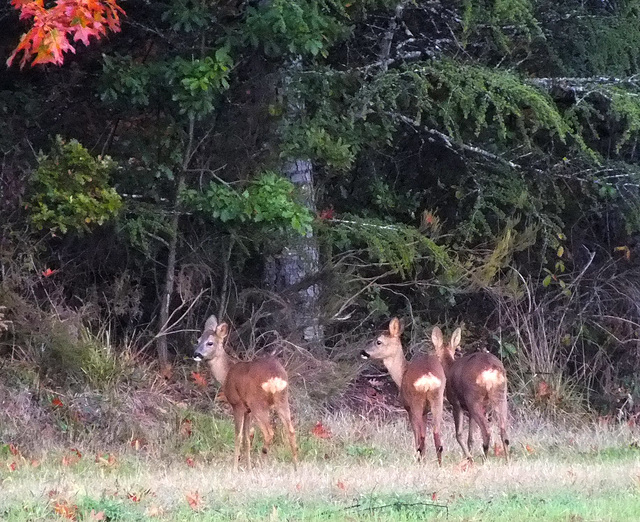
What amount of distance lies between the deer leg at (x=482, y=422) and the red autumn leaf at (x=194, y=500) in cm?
380

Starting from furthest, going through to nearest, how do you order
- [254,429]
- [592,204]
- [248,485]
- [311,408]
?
1. [592,204]
2. [311,408]
3. [254,429]
4. [248,485]

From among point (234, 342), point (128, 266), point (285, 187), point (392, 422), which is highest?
point (285, 187)

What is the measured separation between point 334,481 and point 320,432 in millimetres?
3394

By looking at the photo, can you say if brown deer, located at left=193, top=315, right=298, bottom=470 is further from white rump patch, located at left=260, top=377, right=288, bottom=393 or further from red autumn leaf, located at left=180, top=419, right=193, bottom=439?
red autumn leaf, located at left=180, top=419, right=193, bottom=439

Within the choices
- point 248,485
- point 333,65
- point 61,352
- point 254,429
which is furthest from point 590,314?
point 248,485

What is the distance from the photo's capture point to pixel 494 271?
14531mm

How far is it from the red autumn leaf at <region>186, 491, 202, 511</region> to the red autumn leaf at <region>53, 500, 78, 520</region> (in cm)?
70

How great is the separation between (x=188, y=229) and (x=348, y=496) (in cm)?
627

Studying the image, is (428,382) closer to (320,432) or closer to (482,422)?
(482,422)

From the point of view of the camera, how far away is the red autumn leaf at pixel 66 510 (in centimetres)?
708

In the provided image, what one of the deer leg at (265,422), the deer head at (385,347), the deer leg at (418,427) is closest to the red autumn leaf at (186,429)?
the deer leg at (265,422)

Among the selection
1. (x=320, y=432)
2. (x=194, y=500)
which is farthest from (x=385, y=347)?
(x=194, y=500)

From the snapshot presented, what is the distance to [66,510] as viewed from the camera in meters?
7.14

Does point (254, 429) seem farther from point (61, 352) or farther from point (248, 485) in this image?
point (248, 485)
